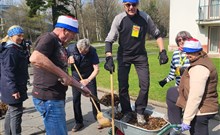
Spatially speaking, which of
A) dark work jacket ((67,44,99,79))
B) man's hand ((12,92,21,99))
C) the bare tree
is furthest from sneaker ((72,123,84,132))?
the bare tree

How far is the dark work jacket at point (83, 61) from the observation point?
454cm

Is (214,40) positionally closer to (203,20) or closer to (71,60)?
(203,20)

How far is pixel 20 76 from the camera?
153 inches

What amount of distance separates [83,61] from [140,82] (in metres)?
1.25

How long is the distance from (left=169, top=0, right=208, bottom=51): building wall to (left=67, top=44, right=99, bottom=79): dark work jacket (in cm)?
1423

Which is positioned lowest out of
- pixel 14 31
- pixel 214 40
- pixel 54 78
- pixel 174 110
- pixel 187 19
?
pixel 174 110

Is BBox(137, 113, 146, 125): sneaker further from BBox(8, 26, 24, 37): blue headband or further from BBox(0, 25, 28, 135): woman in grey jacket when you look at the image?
BBox(8, 26, 24, 37): blue headband

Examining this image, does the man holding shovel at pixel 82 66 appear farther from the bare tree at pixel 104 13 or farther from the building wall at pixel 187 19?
the bare tree at pixel 104 13

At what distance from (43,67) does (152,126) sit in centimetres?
173

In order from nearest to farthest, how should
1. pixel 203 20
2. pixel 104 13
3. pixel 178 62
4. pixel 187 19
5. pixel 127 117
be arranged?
1. pixel 127 117
2. pixel 178 62
3. pixel 203 20
4. pixel 187 19
5. pixel 104 13

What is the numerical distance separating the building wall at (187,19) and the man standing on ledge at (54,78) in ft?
52.8

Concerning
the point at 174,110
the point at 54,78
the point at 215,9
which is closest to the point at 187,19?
the point at 215,9

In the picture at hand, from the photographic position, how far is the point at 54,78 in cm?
258

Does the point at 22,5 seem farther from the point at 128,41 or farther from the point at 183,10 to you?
the point at 128,41
